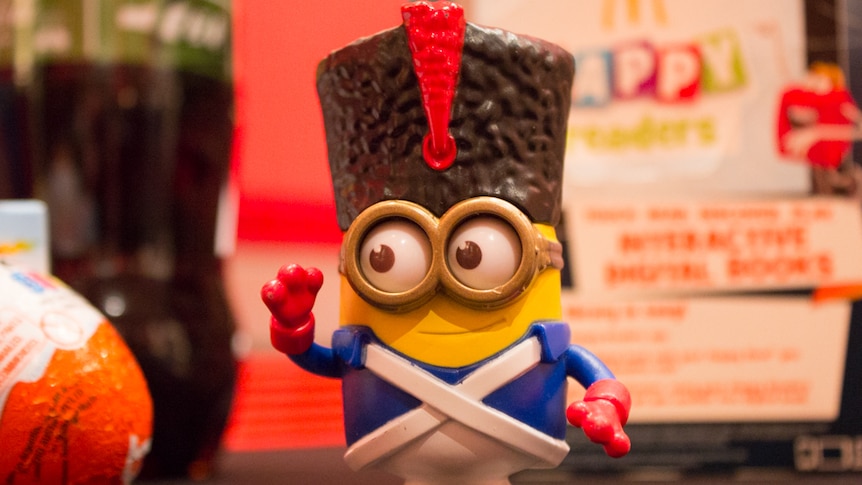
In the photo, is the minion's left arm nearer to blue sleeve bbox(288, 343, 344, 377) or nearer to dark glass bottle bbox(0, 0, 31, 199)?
blue sleeve bbox(288, 343, 344, 377)

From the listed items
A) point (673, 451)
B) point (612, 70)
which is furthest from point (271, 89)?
A: point (673, 451)

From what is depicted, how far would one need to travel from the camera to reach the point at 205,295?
3.39 feet

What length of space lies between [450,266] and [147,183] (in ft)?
1.86

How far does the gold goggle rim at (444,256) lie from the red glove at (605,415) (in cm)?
9

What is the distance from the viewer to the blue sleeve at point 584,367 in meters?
0.62

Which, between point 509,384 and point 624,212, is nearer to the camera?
point 509,384

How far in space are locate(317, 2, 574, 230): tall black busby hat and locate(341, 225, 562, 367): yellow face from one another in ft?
0.19

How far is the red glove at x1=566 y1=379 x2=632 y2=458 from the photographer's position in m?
0.53

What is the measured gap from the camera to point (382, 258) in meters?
0.61

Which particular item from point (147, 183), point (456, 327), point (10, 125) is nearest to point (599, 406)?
point (456, 327)

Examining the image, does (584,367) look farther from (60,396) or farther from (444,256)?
(60,396)

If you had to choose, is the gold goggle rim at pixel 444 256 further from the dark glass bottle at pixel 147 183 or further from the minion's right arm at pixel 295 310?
the dark glass bottle at pixel 147 183

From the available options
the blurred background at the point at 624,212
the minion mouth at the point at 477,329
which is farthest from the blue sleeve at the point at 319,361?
the blurred background at the point at 624,212

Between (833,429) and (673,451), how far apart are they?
19 centimetres
